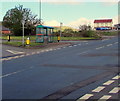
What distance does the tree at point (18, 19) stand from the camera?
64269 millimetres

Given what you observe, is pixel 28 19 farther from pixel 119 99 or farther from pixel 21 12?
pixel 119 99

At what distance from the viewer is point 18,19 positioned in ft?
214

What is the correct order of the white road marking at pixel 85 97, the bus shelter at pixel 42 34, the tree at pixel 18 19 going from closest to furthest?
the white road marking at pixel 85 97 < the bus shelter at pixel 42 34 < the tree at pixel 18 19

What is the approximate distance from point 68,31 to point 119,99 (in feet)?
207

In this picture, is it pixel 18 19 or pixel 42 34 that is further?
pixel 18 19

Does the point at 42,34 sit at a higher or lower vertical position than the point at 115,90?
higher

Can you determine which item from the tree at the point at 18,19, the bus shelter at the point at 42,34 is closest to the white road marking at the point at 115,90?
the bus shelter at the point at 42,34

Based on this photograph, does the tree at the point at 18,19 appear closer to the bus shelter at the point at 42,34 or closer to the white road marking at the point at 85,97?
the bus shelter at the point at 42,34

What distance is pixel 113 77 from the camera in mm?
10297

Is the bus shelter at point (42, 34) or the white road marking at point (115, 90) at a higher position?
the bus shelter at point (42, 34)

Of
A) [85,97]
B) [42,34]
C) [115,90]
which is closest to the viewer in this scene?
[85,97]

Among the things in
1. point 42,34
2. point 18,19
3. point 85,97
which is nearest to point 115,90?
point 85,97

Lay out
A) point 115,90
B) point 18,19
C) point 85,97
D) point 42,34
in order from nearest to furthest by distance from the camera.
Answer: point 85,97, point 115,90, point 42,34, point 18,19

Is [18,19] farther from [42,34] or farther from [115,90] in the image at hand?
[115,90]
